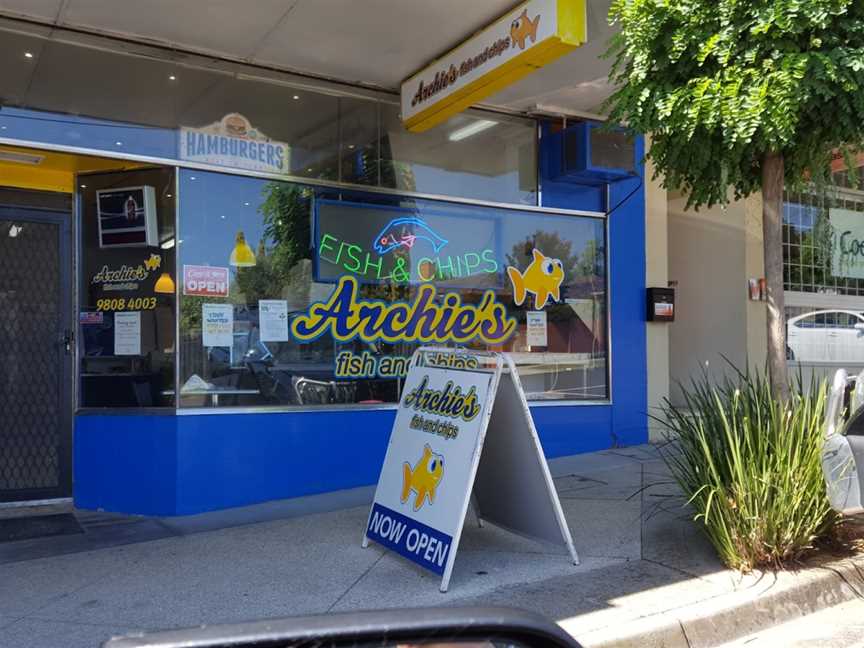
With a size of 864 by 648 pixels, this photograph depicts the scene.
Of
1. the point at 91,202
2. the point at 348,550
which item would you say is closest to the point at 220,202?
the point at 91,202

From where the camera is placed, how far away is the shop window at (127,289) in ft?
22.2

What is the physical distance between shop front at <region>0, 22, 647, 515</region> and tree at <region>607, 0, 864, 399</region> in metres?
2.88

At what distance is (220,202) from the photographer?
6918mm

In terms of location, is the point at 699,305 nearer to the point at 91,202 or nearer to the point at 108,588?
the point at 91,202

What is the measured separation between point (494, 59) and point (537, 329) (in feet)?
11.2

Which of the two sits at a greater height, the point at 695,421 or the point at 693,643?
the point at 695,421

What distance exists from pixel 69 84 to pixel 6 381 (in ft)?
8.57

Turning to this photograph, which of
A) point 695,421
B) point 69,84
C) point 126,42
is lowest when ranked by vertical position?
point 695,421

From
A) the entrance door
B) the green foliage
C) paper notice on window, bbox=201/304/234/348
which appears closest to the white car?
the green foliage

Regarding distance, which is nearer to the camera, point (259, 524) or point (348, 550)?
point (348, 550)

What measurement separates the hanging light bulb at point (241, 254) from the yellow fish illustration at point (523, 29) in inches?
114

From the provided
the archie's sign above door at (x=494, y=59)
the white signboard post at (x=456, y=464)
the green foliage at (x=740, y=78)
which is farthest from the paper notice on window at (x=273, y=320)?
the green foliage at (x=740, y=78)

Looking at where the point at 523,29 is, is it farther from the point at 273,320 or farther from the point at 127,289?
the point at 127,289

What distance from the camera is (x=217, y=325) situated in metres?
6.88
